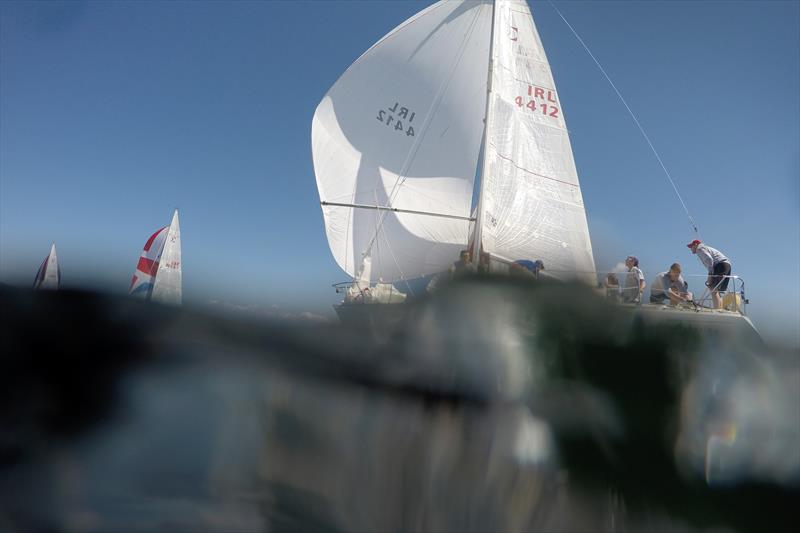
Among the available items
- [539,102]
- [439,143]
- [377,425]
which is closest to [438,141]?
[439,143]

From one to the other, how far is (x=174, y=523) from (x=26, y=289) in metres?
0.68

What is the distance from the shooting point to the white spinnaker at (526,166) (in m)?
9.17

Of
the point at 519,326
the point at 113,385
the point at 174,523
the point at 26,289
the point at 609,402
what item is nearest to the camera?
the point at 174,523

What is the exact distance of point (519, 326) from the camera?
1.42 metres

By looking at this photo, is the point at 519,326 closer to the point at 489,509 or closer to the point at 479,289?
the point at 479,289

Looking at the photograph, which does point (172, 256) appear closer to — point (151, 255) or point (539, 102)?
point (151, 255)

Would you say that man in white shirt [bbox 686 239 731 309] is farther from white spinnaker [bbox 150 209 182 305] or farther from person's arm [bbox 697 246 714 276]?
white spinnaker [bbox 150 209 182 305]

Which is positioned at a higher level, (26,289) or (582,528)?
(26,289)

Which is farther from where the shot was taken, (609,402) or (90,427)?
(609,402)

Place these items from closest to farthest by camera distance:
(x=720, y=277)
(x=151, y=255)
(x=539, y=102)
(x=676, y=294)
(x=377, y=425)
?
(x=377, y=425) → (x=676, y=294) → (x=720, y=277) → (x=539, y=102) → (x=151, y=255)

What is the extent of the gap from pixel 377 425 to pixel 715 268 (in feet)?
18.2

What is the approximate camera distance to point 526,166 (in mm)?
9734

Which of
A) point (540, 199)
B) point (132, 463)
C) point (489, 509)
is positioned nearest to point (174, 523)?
point (132, 463)

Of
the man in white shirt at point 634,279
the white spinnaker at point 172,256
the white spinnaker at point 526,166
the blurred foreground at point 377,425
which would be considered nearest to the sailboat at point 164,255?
the white spinnaker at point 172,256
